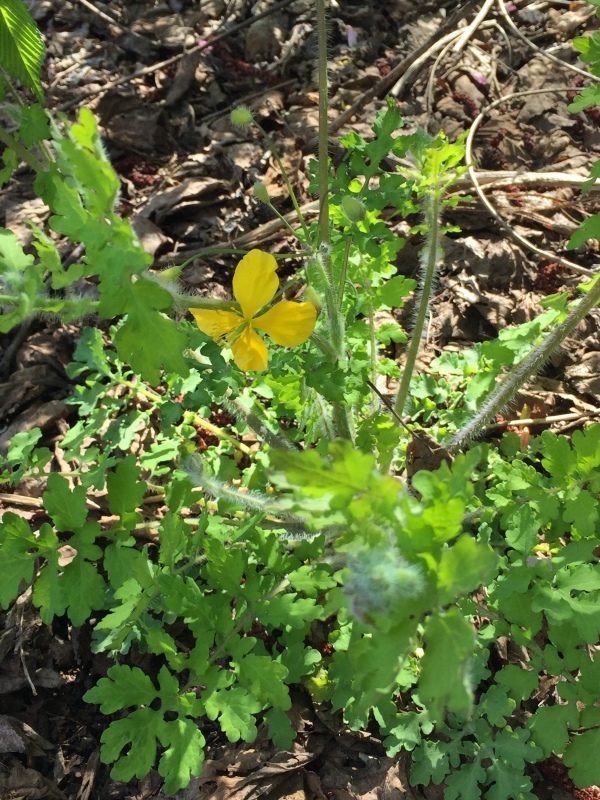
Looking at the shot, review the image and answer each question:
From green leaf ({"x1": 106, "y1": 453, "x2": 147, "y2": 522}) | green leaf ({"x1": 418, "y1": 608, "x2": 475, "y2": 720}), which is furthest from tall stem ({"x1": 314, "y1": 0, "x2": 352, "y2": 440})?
green leaf ({"x1": 418, "y1": 608, "x2": 475, "y2": 720})

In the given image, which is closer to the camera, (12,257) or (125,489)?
(12,257)

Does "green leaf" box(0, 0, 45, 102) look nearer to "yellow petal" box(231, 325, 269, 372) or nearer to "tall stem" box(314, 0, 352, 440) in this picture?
"tall stem" box(314, 0, 352, 440)

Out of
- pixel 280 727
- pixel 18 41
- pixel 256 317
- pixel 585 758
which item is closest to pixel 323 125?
pixel 256 317

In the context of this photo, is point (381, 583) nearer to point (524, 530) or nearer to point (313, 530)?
point (313, 530)

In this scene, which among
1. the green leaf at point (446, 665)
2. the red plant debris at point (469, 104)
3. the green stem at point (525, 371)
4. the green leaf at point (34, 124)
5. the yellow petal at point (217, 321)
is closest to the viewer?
the green leaf at point (446, 665)

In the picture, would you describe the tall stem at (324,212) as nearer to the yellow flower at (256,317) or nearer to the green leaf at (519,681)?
the yellow flower at (256,317)

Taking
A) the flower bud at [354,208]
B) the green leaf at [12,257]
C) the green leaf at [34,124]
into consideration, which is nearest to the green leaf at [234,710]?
the green leaf at [12,257]

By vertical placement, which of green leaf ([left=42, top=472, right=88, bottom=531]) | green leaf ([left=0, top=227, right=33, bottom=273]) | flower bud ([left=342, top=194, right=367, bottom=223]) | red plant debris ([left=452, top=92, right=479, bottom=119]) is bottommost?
red plant debris ([left=452, top=92, right=479, bottom=119])

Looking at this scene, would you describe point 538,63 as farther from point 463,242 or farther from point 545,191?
point 463,242
